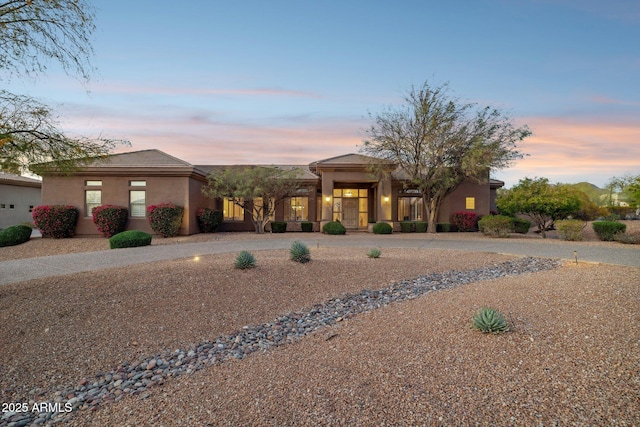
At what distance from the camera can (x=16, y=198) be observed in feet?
78.2

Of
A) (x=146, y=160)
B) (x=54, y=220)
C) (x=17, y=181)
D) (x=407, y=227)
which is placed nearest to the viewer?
(x=54, y=220)

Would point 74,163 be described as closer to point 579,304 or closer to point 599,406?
point 599,406

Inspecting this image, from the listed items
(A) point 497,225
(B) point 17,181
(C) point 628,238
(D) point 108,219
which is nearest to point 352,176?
(A) point 497,225

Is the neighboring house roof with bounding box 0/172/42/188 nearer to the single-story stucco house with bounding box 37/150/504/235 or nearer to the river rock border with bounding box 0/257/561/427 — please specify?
the single-story stucco house with bounding box 37/150/504/235

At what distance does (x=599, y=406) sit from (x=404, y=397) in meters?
1.59

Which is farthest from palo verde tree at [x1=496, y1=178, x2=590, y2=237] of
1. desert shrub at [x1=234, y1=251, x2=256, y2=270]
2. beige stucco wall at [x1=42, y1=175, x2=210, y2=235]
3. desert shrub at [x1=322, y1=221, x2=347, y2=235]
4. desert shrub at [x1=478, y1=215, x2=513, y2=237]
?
beige stucco wall at [x1=42, y1=175, x2=210, y2=235]

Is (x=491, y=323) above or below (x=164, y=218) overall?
below

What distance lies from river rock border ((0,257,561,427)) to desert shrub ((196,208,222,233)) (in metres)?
13.2

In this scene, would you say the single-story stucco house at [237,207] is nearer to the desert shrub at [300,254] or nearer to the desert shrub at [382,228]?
the desert shrub at [382,228]

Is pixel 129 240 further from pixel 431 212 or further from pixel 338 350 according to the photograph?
pixel 431 212

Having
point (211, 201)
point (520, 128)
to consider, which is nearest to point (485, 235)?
point (520, 128)

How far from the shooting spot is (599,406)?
2828mm

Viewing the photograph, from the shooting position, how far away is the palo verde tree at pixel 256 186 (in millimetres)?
17000

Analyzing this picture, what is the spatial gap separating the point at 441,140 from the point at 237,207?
12469 mm
